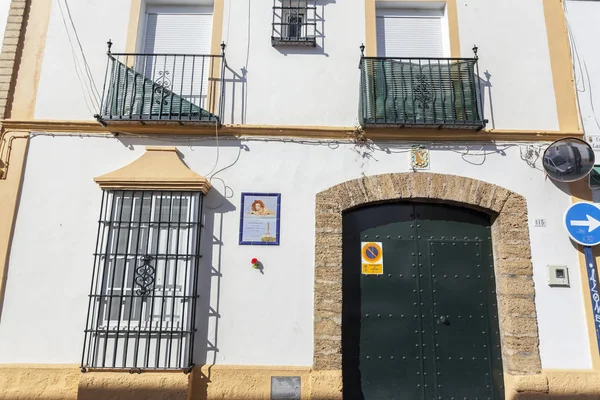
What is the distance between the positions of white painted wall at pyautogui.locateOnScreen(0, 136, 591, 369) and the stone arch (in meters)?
0.12

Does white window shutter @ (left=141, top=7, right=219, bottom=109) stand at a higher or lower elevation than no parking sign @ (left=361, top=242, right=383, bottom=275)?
higher

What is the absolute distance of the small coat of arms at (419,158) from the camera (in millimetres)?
5059

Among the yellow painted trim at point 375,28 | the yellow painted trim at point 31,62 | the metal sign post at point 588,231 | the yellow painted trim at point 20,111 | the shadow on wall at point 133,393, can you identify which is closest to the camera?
the shadow on wall at point 133,393

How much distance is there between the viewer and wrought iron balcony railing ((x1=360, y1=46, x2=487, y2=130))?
5023 millimetres

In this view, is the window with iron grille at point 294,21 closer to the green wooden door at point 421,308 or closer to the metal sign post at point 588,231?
the green wooden door at point 421,308

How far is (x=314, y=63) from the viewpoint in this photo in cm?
530

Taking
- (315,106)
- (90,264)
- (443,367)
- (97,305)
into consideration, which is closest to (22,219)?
(90,264)

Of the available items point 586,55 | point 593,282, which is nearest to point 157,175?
point 593,282

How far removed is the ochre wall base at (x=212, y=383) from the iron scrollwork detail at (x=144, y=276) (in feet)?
2.79

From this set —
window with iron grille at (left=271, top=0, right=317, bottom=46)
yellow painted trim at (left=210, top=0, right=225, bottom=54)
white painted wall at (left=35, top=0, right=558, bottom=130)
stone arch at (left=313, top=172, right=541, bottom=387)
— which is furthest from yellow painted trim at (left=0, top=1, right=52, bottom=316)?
stone arch at (left=313, top=172, right=541, bottom=387)

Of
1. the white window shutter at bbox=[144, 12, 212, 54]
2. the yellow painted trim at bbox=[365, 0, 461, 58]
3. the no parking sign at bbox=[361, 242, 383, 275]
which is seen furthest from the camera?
the white window shutter at bbox=[144, 12, 212, 54]

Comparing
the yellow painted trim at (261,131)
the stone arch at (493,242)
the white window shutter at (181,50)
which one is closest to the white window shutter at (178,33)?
the white window shutter at (181,50)

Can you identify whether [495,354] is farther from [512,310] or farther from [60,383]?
[60,383]

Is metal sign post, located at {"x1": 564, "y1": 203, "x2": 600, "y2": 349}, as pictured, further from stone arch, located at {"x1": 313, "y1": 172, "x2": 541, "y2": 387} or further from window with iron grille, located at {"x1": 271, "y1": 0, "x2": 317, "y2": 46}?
window with iron grille, located at {"x1": 271, "y1": 0, "x2": 317, "y2": 46}
